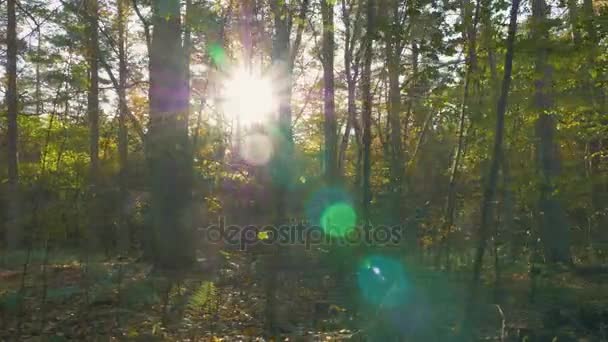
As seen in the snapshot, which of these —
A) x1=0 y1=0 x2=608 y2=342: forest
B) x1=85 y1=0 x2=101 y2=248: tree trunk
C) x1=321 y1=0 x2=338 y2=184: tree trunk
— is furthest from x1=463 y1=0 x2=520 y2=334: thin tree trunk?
x1=321 y1=0 x2=338 y2=184: tree trunk

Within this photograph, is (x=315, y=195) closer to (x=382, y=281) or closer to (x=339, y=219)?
(x=339, y=219)

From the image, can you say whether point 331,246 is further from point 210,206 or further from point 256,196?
point 256,196

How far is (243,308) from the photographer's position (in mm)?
9125

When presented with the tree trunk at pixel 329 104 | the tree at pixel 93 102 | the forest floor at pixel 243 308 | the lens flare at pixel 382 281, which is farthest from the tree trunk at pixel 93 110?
the tree trunk at pixel 329 104

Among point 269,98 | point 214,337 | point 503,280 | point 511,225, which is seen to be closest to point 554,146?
point 503,280

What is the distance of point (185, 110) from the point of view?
11758 mm

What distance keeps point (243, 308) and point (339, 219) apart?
342 inches

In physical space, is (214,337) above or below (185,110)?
below

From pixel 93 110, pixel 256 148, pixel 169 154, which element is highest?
pixel 256 148

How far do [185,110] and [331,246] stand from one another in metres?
5.69

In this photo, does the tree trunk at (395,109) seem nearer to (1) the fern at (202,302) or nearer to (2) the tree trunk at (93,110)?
(1) the fern at (202,302)

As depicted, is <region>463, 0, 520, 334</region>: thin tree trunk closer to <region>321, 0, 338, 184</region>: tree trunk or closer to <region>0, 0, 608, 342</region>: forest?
<region>0, 0, 608, 342</region>: forest

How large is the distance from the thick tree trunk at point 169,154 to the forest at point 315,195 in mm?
34

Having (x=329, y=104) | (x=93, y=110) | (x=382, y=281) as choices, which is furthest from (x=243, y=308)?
(x=329, y=104)
